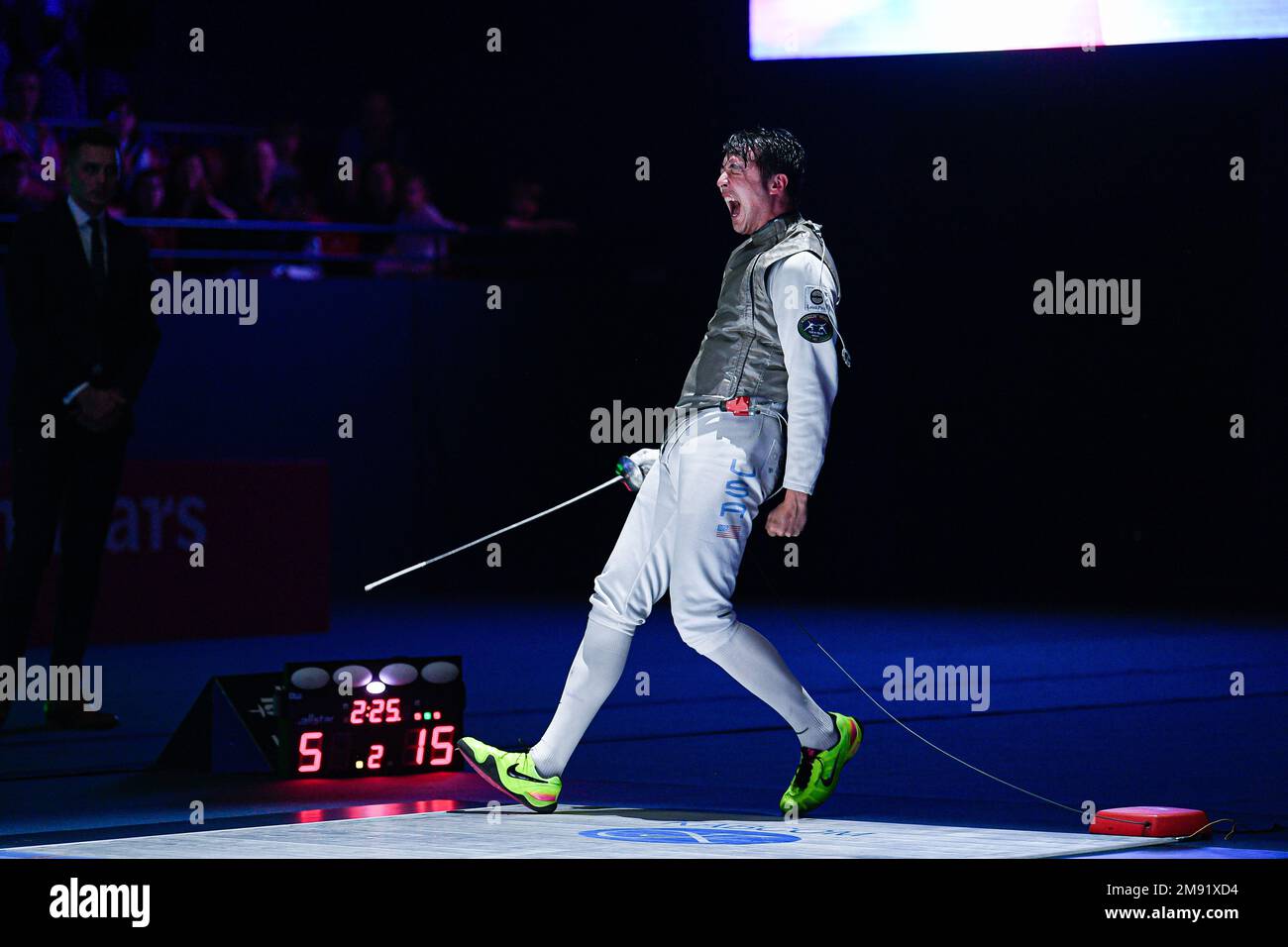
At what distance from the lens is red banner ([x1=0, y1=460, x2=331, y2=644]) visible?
12242 millimetres

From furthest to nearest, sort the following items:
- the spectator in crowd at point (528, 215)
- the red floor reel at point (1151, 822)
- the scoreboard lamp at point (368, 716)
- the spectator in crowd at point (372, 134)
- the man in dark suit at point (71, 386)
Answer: the spectator in crowd at point (528, 215) < the spectator in crowd at point (372, 134) < the man in dark suit at point (71, 386) < the scoreboard lamp at point (368, 716) < the red floor reel at point (1151, 822)

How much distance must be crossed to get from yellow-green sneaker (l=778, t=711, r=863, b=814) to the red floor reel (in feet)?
2.40

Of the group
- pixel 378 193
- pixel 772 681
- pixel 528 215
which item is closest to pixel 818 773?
pixel 772 681

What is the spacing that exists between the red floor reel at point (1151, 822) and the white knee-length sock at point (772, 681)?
2.60 ft

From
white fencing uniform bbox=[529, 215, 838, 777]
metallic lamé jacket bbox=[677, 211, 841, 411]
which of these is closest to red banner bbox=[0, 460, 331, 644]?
white fencing uniform bbox=[529, 215, 838, 777]

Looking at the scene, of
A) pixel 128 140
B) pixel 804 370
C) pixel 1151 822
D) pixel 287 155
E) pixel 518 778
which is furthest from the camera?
pixel 287 155

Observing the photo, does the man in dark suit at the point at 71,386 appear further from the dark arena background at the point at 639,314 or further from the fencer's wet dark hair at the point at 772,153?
the fencer's wet dark hair at the point at 772,153

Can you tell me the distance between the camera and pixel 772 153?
600 cm

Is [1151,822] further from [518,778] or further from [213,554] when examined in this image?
[213,554]

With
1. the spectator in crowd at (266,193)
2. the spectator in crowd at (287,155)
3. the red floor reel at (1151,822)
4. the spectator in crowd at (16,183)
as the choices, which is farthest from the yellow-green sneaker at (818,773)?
the spectator in crowd at (287,155)

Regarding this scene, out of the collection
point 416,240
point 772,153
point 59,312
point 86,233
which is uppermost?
point 416,240

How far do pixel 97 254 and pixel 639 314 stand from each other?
786cm

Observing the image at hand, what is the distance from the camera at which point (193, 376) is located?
1538cm

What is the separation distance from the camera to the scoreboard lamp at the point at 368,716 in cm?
696
